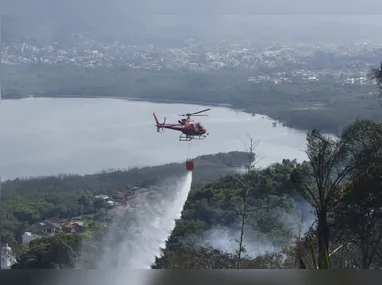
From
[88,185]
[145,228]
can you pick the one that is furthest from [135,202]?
[88,185]

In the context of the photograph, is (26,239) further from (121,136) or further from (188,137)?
(188,137)

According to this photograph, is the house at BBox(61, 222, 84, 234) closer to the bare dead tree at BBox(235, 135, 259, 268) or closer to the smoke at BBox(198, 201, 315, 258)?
the smoke at BBox(198, 201, 315, 258)

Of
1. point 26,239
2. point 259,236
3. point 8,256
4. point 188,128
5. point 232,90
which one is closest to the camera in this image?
point 8,256

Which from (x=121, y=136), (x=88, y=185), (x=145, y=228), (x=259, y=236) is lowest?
(x=259, y=236)

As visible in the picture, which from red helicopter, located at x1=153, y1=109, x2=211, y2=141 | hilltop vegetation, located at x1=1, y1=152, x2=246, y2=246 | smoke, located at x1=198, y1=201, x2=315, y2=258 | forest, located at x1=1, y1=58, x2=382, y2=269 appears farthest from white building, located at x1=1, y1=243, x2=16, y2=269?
smoke, located at x1=198, y1=201, x2=315, y2=258

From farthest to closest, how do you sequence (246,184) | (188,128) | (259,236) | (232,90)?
(259,236) < (246,184) < (232,90) < (188,128)

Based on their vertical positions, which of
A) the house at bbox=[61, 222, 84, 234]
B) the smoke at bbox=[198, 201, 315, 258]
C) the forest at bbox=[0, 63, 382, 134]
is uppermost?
the forest at bbox=[0, 63, 382, 134]
